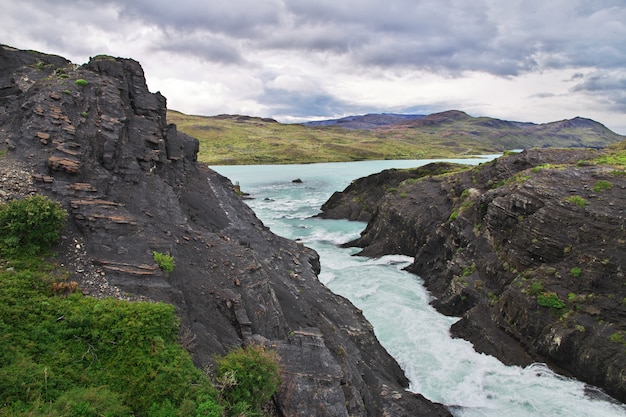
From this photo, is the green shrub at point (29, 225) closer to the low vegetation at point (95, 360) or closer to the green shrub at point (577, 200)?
the low vegetation at point (95, 360)

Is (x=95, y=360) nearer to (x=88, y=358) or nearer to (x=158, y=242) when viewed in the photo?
(x=88, y=358)

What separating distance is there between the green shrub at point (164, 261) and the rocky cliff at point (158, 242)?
0.99ft

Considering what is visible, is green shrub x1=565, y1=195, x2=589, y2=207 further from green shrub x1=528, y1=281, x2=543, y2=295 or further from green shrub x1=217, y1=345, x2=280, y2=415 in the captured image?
green shrub x1=217, y1=345, x2=280, y2=415

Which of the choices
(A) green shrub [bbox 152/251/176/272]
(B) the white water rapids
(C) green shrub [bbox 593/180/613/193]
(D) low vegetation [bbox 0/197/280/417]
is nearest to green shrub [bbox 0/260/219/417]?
(D) low vegetation [bbox 0/197/280/417]

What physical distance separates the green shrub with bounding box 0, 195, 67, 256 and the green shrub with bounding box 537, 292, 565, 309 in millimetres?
27279

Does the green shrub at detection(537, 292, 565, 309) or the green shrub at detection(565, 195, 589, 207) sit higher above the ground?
the green shrub at detection(565, 195, 589, 207)

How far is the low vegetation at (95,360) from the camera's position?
29.4 feet

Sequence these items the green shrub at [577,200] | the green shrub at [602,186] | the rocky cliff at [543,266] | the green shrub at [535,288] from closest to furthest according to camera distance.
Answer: the rocky cliff at [543,266]
the green shrub at [535,288]
the green shrub at [577,200]
the green shrub at [602,186]

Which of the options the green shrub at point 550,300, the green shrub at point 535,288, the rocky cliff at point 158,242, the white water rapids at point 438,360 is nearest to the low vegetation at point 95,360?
the rocky cliff at point 158,242

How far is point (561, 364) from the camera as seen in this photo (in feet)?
76.4

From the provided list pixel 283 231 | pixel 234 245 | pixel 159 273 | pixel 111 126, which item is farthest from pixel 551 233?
pixel 283 231

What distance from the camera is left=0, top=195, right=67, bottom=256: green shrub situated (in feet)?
41.0

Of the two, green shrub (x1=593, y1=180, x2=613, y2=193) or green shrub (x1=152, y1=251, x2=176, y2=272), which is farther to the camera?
green shrub (x1=593, y1=180, x2=613, y2=193)

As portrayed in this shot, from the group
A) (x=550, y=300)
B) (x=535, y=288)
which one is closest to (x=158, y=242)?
(x=550, y=300)
